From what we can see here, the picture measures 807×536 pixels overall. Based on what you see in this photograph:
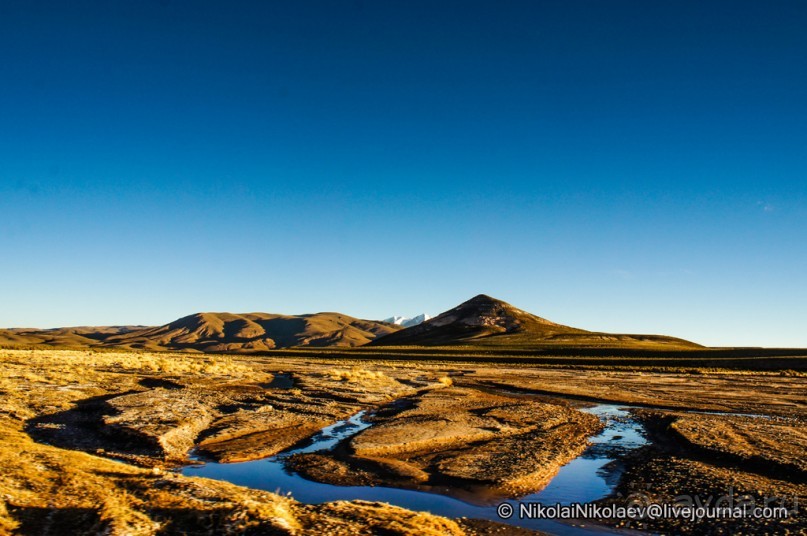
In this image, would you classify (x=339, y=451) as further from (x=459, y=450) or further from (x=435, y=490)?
(x=435, y=490)

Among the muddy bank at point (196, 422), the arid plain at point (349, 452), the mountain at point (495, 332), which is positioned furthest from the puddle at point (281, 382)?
the mountain at point (495, 332)

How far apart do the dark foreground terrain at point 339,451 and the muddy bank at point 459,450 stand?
0.07 m

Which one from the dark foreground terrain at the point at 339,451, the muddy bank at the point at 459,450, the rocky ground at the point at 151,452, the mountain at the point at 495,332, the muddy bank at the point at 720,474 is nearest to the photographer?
the rocky ground at the point at 151,452

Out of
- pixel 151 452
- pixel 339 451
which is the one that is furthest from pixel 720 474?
pixel 151 452

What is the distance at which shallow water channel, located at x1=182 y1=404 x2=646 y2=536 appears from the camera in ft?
34.2

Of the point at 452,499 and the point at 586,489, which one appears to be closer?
the point at 452,499

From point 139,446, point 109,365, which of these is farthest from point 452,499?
point 109,365

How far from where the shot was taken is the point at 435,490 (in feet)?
39.1

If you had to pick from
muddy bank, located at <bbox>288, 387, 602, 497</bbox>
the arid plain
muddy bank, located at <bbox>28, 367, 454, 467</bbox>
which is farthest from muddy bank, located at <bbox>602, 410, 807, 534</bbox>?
muddy bank, located at <bbox>28, 367, 454, 467</bbox>

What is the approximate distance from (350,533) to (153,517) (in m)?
3.37

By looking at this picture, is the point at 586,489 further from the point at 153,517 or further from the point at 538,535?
the point at 153,517

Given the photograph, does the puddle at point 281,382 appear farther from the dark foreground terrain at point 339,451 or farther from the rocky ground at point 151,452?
the dark foreground terrain at point 339,451

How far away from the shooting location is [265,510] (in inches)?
327

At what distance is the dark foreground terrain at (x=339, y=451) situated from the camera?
8.54m
